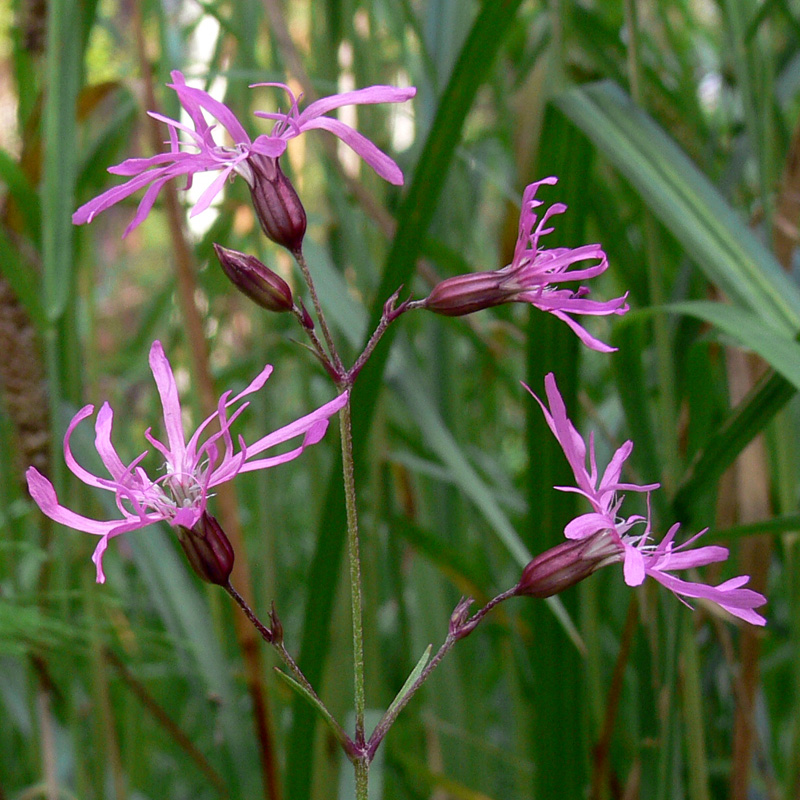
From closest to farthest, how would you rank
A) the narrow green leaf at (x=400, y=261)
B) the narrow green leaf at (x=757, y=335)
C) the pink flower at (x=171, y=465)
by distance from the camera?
1. the pink flower at (x=171, y=465)
2. the narrow green leaf at (x=757, y=335)
3. the narrow green leaf at (x=400, y=261)

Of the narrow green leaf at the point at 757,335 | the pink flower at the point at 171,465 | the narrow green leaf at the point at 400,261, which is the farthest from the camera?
the narrow green leaf at the point at 400,261

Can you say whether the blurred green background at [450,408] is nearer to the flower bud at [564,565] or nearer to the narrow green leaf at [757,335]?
the narrow green leaf at [757,335]

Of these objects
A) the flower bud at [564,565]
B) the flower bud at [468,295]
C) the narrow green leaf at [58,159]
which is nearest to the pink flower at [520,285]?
the flower bud at [468,295]

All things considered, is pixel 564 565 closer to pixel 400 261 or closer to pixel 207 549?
pixel 207 549

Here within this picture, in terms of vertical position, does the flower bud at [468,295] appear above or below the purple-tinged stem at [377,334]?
above

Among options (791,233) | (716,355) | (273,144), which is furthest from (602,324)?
(273,144)
